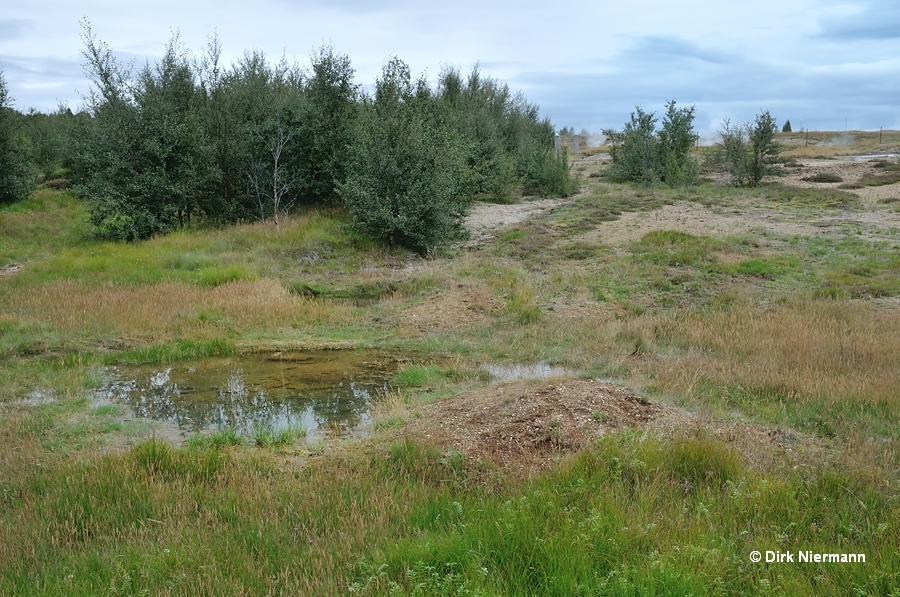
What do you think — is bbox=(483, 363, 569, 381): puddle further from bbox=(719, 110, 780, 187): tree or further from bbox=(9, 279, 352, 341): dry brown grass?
bbox=(719, 110, 780, 187): tree

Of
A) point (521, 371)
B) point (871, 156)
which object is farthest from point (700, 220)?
point (871, 156)

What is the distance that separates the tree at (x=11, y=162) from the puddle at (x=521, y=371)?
Result: 2732cm

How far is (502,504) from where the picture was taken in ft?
16.1

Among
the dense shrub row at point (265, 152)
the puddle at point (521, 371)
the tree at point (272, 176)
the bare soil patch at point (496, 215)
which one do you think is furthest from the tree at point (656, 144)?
the puddle at point (521, 371)

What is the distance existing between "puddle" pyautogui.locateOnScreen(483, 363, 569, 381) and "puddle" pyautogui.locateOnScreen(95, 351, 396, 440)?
1.64 m

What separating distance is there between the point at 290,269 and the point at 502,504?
1353 centimetres

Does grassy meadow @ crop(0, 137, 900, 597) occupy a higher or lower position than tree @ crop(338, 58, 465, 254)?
lower

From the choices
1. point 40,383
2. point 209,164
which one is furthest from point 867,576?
point 209,164

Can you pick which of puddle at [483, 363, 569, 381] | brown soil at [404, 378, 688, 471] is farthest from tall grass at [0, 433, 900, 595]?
puddle at [483, 363, 569, 381]

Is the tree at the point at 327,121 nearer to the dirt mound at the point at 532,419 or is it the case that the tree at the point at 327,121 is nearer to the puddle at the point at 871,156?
Result: the dirt mound at the point at 532,419

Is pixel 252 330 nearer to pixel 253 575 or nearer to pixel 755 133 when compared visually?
pixel 253 575

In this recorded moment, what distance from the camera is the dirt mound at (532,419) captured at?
6168 mm

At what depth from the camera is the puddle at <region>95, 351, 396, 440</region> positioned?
8.09 m

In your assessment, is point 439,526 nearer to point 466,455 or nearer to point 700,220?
point 466,455
